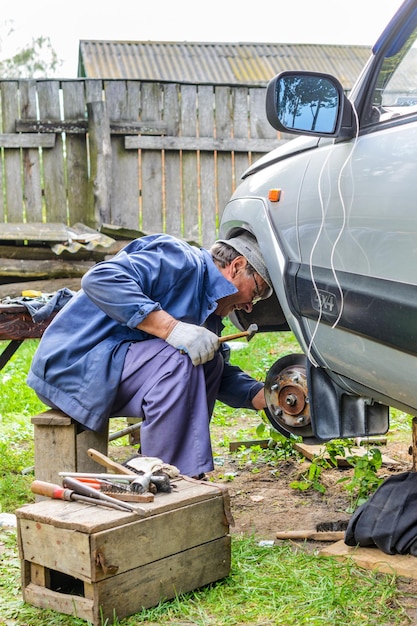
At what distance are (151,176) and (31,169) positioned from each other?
4.33ft

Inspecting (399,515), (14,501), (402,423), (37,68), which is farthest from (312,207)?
(37,68)

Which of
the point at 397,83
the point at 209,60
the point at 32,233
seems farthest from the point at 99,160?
the point at 209,60

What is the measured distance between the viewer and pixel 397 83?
9.28 feet

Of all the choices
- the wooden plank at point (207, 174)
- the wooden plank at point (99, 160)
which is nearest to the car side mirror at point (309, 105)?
the wooden plank at point (99, 160)

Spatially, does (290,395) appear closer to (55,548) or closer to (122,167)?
(55,548)

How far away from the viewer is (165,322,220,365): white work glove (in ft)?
10.8

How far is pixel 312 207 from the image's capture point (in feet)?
9.40

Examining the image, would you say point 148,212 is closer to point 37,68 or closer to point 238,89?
point 238,89

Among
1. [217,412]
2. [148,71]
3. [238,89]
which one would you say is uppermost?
[148,71]

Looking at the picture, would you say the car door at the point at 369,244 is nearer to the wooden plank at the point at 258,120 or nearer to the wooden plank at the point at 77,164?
the wooden plank at the point at 77,164

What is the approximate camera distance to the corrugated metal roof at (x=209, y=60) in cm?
1756

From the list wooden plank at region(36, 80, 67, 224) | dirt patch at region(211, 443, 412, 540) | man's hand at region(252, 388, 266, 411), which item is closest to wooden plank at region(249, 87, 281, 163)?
wooden plank at region(36, 80, 67, 224)

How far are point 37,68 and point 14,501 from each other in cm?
2140

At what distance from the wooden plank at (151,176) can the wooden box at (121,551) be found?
20.7 feet
